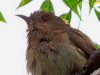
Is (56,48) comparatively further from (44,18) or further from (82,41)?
(44,18)

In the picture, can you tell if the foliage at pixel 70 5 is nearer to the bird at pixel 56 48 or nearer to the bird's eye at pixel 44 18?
the bird at pixel 56 48

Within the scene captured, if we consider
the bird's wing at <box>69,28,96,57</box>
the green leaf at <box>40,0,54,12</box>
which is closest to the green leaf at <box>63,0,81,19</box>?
the green leaf at <box>40,0,54,12</box>

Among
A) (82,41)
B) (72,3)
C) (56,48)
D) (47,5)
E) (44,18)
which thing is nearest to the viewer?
(72,3)

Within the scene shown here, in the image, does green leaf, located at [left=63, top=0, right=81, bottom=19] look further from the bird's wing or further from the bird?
the bird's wing

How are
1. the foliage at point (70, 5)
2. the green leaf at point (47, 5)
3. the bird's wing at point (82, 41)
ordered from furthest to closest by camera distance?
1. the bird's wing at point (82, 41)
2. the green leaf at point (47, 5)
3. the foliage at point (70, 5)

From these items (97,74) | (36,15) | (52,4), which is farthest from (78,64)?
(36,15)

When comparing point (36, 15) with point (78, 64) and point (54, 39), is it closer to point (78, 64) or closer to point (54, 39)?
point (54, 39)

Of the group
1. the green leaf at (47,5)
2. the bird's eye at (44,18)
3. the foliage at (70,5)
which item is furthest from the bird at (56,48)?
the green leaf at (47,5)

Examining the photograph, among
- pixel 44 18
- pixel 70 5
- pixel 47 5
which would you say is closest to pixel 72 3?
pixel 70 5
